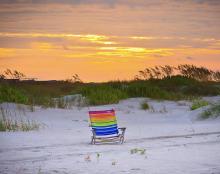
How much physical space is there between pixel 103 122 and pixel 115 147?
137 cm

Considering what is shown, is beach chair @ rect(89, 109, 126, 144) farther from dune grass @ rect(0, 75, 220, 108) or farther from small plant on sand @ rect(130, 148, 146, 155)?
dune grass @ rect(0, 75, 220, 108)

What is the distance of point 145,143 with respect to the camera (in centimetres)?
1299

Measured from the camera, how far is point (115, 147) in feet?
40.7

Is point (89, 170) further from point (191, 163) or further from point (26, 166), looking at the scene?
point (191, 163)

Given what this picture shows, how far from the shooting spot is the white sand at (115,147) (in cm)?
936

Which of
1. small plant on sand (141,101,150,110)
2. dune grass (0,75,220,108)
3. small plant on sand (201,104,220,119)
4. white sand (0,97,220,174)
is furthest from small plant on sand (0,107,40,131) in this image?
small plant on sand (141,101,150,110)

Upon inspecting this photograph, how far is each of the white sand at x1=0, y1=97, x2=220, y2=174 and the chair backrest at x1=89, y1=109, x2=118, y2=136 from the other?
1.32 feet

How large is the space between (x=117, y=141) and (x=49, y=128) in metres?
3.71

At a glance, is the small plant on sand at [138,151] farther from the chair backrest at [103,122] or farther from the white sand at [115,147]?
the chair backrest at [103,122]

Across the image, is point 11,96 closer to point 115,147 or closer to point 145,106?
point 145,106

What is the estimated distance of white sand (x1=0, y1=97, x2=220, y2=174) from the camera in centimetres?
936

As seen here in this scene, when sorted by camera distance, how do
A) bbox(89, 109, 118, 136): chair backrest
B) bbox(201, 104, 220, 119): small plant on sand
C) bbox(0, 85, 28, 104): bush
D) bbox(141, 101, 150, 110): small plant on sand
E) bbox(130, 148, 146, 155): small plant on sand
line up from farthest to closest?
bbox(141, 101, 150, 110): small plant on sand < bbox(0, 85, 28, 104): bush < bbox(201, 104, 220, 119): small plant on sand < bbox(89, 109, 118, 136): chair backrest < bbox(130, 148, 146, 155): small plant on sand

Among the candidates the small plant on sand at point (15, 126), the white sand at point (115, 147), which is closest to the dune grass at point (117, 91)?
the white sand at point (115, 147)

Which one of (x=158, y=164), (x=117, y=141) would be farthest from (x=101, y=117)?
(x=158, y=164)
